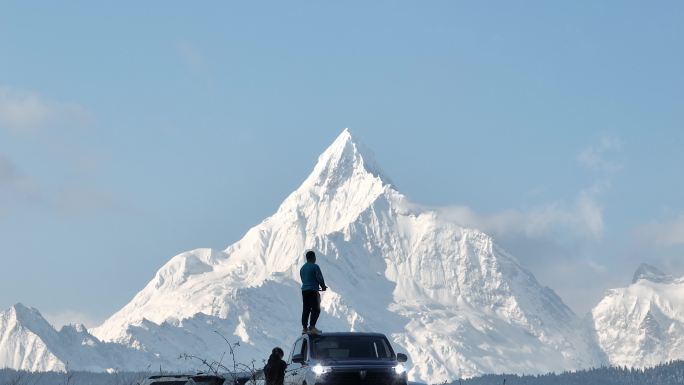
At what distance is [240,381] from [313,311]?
2.94 m

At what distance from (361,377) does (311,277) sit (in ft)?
11.5

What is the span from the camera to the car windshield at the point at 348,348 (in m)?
24.1

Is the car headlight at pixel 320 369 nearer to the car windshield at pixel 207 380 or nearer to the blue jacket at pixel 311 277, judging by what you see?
the car windshield at pixel 207 380

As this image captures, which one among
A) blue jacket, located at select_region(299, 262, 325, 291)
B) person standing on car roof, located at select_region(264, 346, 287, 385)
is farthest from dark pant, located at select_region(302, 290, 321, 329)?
person standing on car roof, located at select_region(264, 346, 287, 385)

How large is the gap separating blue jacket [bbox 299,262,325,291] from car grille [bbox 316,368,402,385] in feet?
10.3

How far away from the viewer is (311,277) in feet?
85.9

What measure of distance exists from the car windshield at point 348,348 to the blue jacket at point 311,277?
5.98 ft

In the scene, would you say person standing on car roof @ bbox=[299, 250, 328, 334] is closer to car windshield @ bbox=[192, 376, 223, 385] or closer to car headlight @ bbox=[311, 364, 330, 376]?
car headlight @ bbox=[311, 364, 330, 376]

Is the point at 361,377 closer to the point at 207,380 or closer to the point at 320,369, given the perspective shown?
the point at 320,369

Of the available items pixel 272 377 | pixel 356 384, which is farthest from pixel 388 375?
pixel 272 377

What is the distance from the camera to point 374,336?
977 inches

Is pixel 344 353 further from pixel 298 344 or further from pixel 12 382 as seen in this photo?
pixel 12 382

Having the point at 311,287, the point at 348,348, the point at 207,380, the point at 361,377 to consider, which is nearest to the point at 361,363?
the point at 361,377

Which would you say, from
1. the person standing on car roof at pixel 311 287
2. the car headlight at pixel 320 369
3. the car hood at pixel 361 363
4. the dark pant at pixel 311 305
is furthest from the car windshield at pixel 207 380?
the dark pant at pixel 311 305
